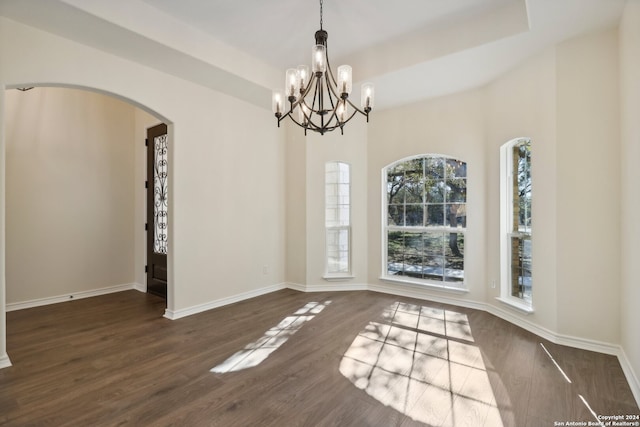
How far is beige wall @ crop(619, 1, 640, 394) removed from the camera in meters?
2.27

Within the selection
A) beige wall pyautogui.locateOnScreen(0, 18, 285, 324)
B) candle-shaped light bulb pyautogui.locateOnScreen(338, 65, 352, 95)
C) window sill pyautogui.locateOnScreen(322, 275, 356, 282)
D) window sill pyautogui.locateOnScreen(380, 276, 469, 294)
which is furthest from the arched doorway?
window sill pyautogui.locateOnScreen(380, 276, 469, 294)

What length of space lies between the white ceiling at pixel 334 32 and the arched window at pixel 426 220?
1.20 metres

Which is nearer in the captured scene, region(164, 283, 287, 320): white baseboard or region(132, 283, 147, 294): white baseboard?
region(164, 283, 287, 320): white baseboard

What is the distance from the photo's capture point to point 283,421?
1960mm

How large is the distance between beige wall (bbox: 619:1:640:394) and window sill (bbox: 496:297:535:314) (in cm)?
73

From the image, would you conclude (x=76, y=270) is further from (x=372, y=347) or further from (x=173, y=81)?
(x=372, y=347)

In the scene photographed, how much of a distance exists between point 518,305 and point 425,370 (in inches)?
66.5

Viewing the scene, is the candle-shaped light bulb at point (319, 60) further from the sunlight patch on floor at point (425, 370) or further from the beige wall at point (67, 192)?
the beige wall at point (67, 192)

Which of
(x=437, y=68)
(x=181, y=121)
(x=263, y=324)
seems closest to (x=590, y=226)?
(x=437, y=68)

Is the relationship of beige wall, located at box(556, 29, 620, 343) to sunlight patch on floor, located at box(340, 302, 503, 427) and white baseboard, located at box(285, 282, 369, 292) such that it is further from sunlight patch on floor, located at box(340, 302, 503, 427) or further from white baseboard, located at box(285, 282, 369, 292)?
white baseboard, located at box(285, 282, 369, 292)

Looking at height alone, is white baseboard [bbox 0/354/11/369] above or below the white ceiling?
below

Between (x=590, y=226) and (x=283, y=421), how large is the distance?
3.09 metres

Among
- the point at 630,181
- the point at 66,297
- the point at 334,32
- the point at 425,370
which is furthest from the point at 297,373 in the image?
the point at 66,297

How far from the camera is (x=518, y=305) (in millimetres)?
3545
